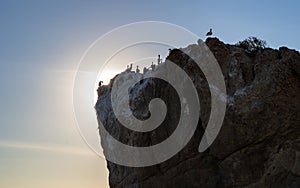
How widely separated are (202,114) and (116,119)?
32.9 feet

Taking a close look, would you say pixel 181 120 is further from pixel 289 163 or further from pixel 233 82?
pixel 289 163

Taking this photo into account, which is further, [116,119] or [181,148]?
[116,119]

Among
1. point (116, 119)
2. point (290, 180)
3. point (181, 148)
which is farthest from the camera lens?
point (116, 119)

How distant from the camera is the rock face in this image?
27.1m

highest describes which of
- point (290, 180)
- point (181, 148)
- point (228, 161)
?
point (181, 148)

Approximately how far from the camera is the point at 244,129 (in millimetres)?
27938

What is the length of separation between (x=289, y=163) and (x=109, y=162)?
58.6 feet

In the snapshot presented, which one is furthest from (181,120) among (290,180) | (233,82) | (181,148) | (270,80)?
(290,180)

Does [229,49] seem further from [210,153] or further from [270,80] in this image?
[210,153]

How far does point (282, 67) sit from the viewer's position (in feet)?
94.0

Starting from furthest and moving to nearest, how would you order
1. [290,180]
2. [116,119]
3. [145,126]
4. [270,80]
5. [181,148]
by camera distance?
[116,119]
[145,126]
[181,148]
[270,80]
[290,180]

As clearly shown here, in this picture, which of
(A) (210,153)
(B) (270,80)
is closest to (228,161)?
(A) (210,153)

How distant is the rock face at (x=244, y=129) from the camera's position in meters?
27.1

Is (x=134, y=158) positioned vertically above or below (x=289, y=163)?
above
